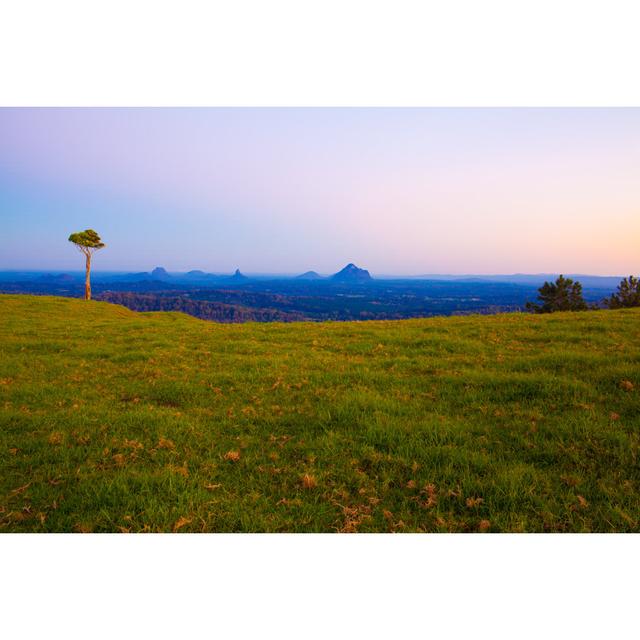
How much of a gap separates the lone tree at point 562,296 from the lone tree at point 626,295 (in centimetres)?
366

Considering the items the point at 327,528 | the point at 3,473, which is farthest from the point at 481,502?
the point at 3,473

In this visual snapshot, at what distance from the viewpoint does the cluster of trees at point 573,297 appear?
50.2 m

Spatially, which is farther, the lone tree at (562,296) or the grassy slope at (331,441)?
the lone tree at (562,296)

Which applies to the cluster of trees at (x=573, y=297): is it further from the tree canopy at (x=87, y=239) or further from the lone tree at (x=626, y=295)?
the tree canopy at (x=87, y=239)

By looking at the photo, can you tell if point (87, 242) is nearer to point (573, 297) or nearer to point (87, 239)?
point (87, 239)

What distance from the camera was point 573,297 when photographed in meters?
57.3

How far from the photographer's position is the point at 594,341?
11656mm

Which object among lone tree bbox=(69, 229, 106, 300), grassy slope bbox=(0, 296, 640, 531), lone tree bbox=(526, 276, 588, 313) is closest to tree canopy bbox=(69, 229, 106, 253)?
lone tree bbox=(69, 229, 106, 300)

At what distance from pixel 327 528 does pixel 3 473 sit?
4718 mm

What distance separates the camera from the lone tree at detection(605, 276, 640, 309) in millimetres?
50031

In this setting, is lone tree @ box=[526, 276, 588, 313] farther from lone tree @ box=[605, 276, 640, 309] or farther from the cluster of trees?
lone tree @ box=[605, 276, 640, 309]

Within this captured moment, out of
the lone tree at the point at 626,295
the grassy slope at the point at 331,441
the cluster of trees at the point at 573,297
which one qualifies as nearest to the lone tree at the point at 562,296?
the cluster of trees at the point at 573,297

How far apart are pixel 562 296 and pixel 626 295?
8648mm

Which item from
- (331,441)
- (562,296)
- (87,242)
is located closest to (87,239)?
(87,242)
